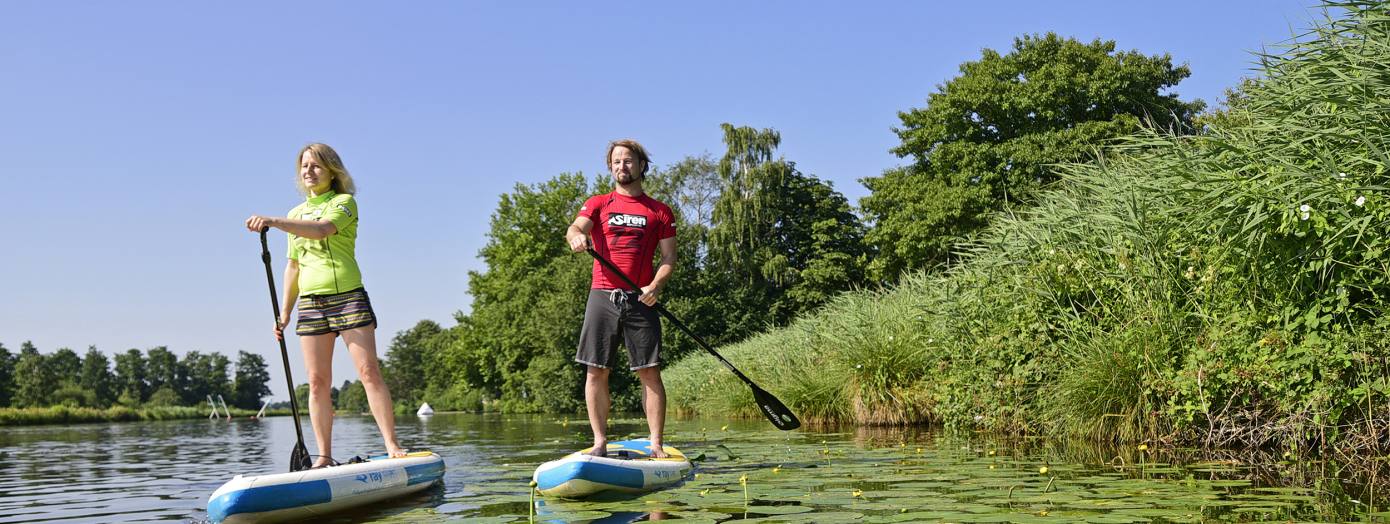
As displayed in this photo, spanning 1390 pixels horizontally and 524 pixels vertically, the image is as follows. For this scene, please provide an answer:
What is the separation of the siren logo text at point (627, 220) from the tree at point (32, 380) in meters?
68.9

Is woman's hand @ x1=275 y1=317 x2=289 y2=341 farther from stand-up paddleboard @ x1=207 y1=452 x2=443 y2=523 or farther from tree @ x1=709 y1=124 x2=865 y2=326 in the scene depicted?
tree @ x1=709 y1=124 x2=865 y2=326

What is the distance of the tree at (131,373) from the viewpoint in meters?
104

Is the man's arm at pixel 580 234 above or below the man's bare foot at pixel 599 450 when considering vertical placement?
above

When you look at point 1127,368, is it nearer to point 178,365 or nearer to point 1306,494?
point 1306,494

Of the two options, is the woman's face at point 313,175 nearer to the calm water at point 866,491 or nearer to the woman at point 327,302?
the woman at point 327,302

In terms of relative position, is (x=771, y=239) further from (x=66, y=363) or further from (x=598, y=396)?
(x=66, y=363)

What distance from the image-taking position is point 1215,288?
7391 mm

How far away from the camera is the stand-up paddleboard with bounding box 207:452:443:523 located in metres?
4.68

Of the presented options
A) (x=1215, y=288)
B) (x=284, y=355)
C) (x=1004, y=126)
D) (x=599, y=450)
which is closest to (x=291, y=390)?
(x=284, y=355)

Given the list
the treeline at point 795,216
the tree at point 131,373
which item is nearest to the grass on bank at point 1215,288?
the treeline at point 795,216

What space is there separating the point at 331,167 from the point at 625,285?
1.83 m

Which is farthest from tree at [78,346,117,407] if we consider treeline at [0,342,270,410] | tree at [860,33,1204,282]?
tree at [860,33,1204,282]

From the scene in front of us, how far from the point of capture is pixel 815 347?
14641 mm

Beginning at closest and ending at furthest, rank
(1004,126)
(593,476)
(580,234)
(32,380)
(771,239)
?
(593,476)
(580,234)
(1004,126)
(771,239)
(32,380)
